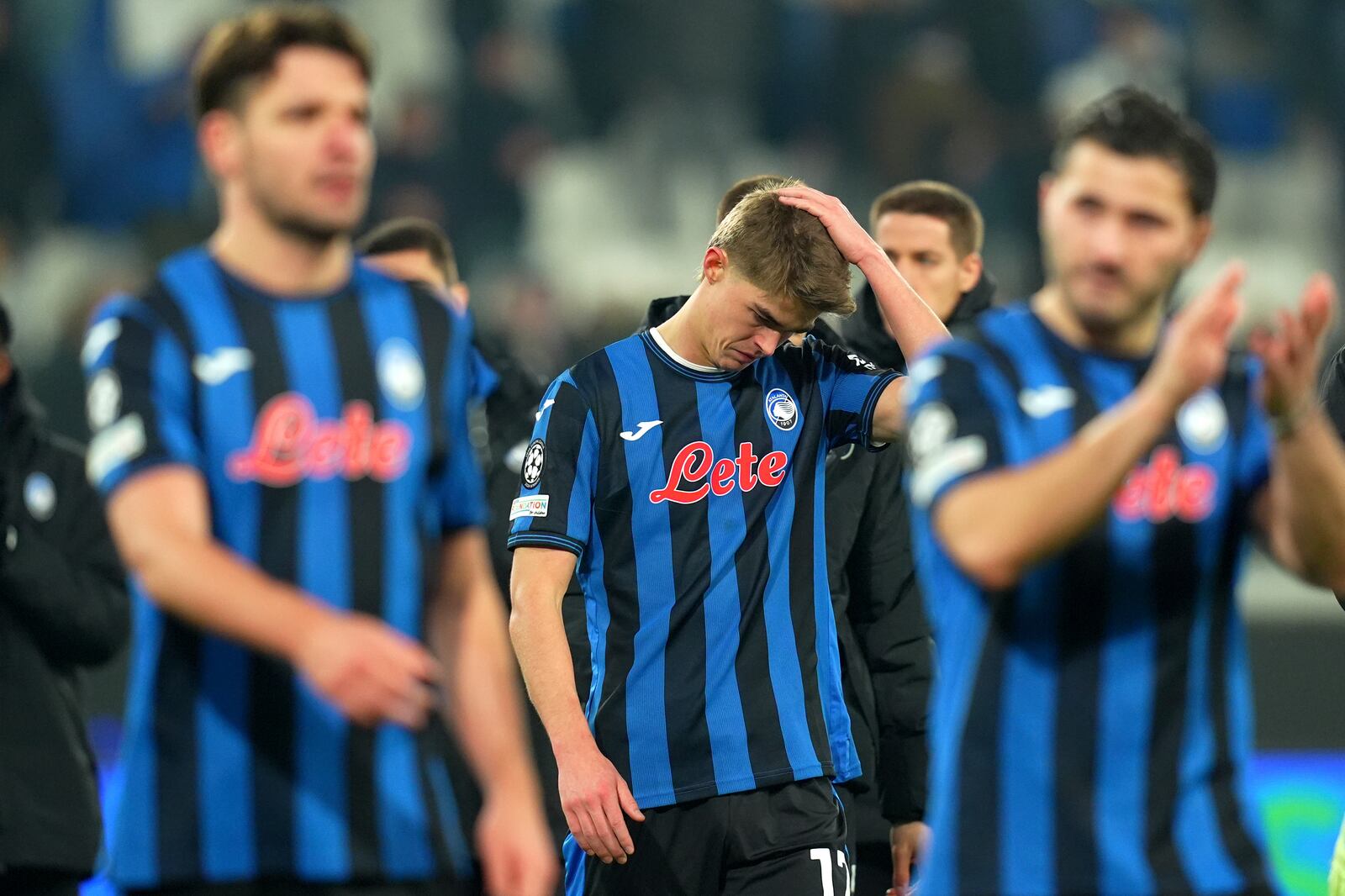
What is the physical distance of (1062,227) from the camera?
290 cm

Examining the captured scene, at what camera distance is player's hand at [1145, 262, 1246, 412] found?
2.56 metres

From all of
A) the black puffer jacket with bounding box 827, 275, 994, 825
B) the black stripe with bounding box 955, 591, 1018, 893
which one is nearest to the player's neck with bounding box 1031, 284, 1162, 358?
the black stripe with bounding box 955, 591, 1018, 893

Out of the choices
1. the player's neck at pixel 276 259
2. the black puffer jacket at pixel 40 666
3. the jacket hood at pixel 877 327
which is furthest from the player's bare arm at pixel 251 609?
the jacket hood at pixel 877 327

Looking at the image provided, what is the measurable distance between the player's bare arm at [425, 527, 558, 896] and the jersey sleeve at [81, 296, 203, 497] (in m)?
0.45

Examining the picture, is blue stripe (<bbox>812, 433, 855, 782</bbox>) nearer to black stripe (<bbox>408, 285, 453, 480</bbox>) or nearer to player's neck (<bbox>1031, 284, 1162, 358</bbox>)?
player's neck (<bbox>1031, 284, 1162, 358</bbox>)

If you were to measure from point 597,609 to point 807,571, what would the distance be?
0.49 meters

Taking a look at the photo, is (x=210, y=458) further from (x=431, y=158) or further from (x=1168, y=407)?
(x=431, y=158)

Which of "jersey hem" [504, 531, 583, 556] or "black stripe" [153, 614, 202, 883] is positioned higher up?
"jersey hem" [504, 531, 583, 556]

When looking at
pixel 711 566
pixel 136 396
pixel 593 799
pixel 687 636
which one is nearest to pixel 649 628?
pixel 687 636

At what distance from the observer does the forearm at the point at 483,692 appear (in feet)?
9.27

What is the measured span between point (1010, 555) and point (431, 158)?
34.9 ft

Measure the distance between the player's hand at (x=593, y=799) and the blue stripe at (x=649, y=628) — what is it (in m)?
0.15

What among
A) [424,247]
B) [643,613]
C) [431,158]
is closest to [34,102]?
[431,158]

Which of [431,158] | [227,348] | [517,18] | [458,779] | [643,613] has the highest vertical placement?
[517,18]
